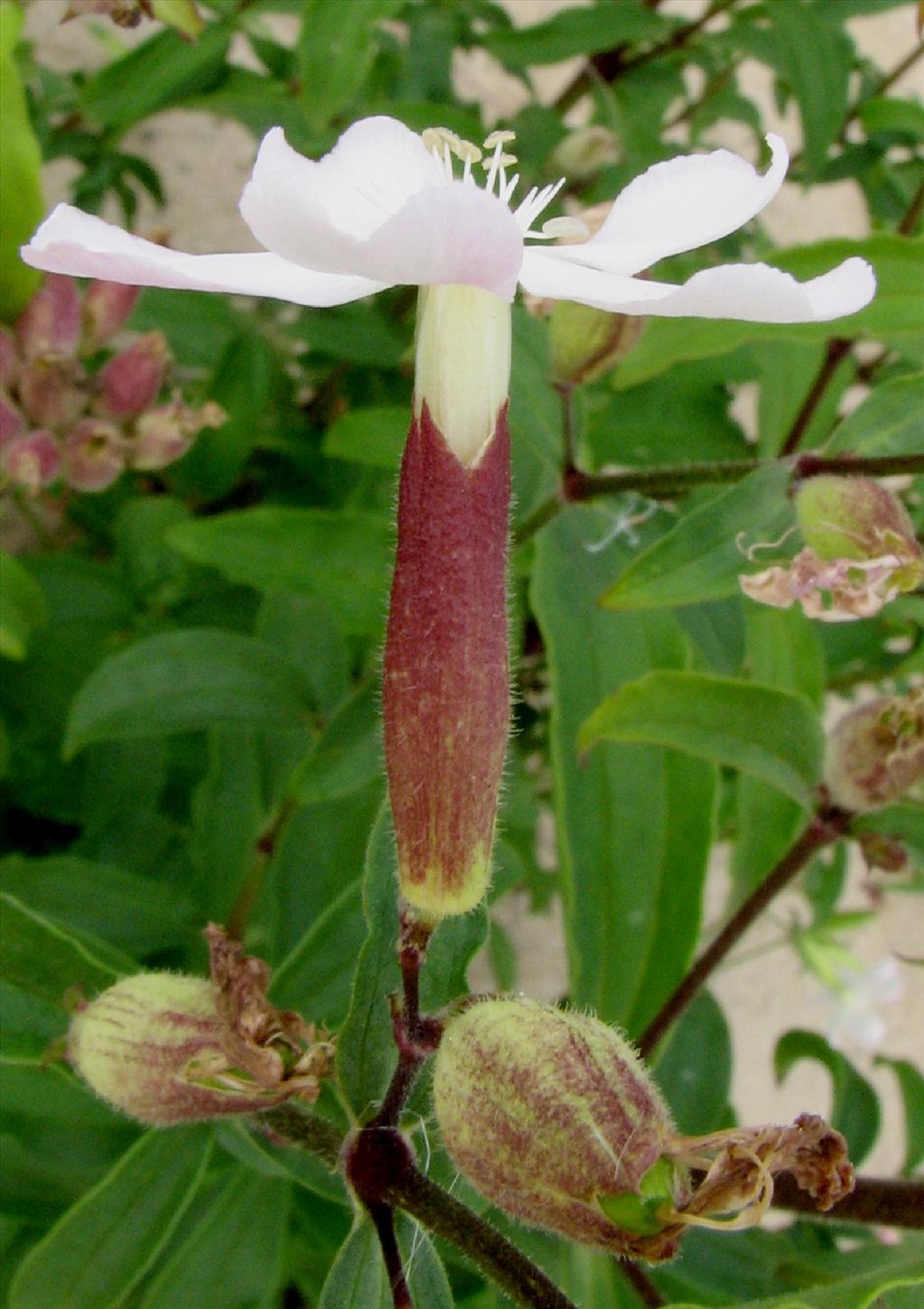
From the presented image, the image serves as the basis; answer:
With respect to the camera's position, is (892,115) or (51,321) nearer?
(51,321)

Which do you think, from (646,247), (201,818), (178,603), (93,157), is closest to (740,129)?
(93,157)

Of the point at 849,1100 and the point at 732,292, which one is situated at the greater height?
the point at 732,292

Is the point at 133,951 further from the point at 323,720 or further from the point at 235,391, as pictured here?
the point at 235,391

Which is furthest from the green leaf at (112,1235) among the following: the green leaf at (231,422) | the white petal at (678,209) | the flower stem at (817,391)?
the flower stem at (817,391)

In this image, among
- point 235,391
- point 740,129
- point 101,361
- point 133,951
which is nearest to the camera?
point 133,951

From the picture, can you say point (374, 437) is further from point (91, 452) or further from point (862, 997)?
point (862, 997)

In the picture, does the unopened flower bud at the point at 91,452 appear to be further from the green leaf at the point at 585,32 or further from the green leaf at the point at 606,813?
the green leaf at the point at 585,32

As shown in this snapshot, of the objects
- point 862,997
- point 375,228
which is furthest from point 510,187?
point 862,997
